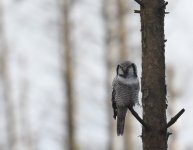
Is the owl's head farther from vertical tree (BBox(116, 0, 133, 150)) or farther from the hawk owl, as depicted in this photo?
vertical tree (BBox(116, 0, 133, 150))

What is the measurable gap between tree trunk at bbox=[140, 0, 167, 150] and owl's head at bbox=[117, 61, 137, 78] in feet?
1.28

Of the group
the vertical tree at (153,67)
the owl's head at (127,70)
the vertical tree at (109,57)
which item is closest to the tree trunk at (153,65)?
the vertical tree at (153,67)

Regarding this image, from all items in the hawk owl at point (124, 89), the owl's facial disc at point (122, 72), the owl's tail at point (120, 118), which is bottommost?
the owl's tail at point (120, 118)

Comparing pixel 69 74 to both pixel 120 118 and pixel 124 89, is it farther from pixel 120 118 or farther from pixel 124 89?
pixel 124 89

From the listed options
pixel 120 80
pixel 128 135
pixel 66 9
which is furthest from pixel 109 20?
pixel 120 80

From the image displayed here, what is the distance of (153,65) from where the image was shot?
17.6 ft

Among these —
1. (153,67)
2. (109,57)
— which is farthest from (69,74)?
(153,67)

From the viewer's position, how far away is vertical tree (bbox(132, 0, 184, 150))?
5.29m

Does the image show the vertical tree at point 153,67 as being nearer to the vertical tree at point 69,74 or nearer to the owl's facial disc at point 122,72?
the owl's facial disc at point 122,72

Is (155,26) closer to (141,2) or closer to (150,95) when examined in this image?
(141,2)

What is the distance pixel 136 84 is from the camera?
5930 millimetres

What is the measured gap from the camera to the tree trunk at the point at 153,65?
17.4 ft

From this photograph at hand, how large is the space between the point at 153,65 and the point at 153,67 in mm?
17

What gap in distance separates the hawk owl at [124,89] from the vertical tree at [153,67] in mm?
414
